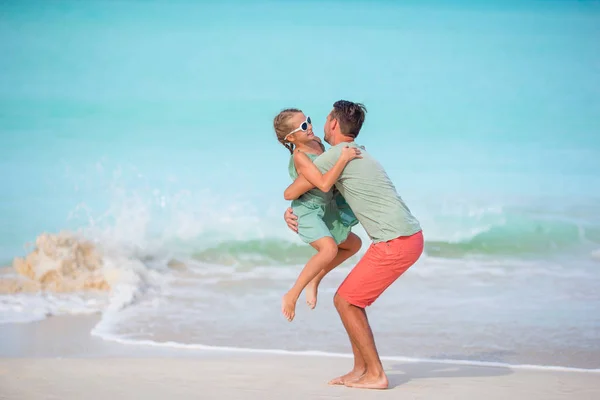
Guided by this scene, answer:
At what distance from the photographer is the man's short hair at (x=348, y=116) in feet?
13.6

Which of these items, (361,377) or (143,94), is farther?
(143,94)

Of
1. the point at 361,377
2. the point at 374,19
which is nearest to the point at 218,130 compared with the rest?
the point at 374,19

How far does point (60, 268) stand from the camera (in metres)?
8.52

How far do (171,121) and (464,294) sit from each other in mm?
7876

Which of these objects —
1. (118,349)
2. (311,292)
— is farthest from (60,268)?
(311,292)

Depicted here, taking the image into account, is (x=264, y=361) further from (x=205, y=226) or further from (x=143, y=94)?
(x=143, y=94)

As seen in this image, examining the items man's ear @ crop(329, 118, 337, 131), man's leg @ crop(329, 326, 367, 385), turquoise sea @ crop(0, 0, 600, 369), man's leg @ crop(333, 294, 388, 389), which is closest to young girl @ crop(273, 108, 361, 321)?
man's ear @ crop(329, 118, 337, 131)

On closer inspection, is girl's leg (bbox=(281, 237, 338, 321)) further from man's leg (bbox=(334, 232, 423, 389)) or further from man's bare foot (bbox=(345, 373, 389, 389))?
man's bare foot (bbox=(345, 373, 389, 389))

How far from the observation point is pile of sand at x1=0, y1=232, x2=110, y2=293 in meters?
8.16

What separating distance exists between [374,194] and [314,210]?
380 mm

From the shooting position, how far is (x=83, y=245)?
914 cm

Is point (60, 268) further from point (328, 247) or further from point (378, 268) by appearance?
point (378, 268)

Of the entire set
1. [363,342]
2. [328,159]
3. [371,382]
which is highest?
[328,159]

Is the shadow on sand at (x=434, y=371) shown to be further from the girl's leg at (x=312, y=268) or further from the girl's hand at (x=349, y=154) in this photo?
the girl's hand at (x=349, y=154)
